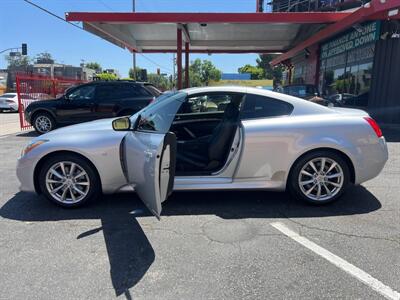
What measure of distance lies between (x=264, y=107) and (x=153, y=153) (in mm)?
1707

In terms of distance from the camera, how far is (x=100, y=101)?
1041 cm

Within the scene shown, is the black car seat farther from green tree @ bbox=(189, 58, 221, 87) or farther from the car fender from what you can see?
green tree @ bbox=(189, 58, 221, 87)

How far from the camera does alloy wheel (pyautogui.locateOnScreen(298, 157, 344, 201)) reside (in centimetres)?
434

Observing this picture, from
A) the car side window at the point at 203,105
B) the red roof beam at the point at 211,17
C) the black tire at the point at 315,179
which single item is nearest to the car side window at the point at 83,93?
the red roof beam at the point at 211,17

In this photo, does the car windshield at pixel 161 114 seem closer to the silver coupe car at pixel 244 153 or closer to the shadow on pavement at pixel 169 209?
the silver coupe car at pixel 244 153

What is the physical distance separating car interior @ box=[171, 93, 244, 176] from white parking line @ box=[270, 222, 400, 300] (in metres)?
1.15

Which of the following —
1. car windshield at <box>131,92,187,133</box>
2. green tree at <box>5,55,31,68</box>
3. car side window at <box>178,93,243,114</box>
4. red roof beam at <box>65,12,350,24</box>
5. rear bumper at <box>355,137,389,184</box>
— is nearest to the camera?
car windshield at <box>131,92,187,133</box>

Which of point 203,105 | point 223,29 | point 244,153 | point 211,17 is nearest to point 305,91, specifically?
point 211,17

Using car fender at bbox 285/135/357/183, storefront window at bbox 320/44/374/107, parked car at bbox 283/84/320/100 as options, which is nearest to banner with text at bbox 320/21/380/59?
storefront window at bbox 320/44/374/107

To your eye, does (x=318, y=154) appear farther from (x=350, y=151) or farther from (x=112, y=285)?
(x=112, y=285)

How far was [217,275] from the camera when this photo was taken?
2951mm

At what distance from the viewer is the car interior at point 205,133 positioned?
14.4 ft

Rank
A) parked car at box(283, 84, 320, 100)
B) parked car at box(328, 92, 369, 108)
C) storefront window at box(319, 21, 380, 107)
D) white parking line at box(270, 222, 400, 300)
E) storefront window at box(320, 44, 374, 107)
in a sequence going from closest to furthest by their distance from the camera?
1. white parking line at box(270, 222, 400, 300)
2. storefront window at box(319, 21, 380, 107)
3. storefront window at box(320, 44, 374, 107)
4. parked car at box(328, 92, 369, 108)
5. parked car at box(283, 84, 320, 100)

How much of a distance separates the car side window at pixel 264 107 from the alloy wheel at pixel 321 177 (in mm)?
727
